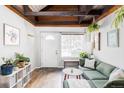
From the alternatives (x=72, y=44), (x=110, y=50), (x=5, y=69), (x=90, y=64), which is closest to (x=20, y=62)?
(x=5, y=69)

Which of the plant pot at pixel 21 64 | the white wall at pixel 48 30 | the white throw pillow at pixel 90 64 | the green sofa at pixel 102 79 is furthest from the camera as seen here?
the white wall at pixel 48 30

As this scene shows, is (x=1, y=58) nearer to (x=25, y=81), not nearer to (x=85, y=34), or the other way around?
(x=25, y=81)

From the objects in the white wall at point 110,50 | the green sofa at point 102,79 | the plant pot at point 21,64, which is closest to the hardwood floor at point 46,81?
the plant pot at point 21,64

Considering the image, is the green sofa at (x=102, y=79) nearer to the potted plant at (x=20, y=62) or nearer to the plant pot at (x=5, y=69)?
the plant pot at (x=5, y=69)

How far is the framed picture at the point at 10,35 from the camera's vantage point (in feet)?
12.7

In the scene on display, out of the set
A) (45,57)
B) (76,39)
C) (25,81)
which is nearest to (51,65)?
(45,57)

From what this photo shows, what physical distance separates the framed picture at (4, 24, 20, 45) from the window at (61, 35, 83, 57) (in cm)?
376

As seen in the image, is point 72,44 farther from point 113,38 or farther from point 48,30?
point 113,38

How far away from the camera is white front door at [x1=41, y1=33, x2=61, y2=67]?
8148 mm

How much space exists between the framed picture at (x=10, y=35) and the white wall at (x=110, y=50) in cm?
276

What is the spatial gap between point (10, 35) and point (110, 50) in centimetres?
284

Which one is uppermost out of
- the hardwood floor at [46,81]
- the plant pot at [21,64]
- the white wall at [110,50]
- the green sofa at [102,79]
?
the white wall at [110,50]
